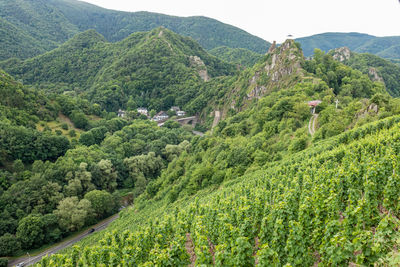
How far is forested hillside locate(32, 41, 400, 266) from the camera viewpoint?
31.1ft

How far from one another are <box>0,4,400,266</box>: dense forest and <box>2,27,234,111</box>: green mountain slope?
1.09m

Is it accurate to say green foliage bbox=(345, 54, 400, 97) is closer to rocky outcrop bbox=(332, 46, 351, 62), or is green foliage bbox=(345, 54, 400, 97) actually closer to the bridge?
rocky outcrop bbox=(332, 46, 351, 62)

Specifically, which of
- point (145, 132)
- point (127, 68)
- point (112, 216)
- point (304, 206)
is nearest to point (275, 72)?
point (145, 132)

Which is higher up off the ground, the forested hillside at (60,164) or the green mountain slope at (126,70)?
the green mountain slope at (126,70)

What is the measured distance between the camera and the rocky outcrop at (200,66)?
489 ft

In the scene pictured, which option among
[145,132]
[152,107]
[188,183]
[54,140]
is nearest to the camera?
[188,183]

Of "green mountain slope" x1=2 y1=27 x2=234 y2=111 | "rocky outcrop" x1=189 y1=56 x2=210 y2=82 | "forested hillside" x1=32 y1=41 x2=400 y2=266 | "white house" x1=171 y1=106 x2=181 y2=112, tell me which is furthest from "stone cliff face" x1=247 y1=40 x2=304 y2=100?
"rocky outcrop" x1=189 y1=56 x2=210 y2=82

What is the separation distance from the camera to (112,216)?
50750 millimetres

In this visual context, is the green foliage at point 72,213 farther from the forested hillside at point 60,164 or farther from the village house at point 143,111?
the village house at point 143,111

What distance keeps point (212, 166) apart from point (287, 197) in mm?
27587

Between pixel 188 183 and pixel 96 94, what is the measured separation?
3736 inches

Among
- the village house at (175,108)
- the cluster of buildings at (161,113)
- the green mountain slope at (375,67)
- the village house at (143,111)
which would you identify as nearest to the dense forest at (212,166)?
the green mountain slope at (375,67)

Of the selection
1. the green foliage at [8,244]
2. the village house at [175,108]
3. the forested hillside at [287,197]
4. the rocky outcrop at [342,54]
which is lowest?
the green foliage at [8,244]

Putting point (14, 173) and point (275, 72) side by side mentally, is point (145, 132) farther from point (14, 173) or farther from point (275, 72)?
point (275, 72)
